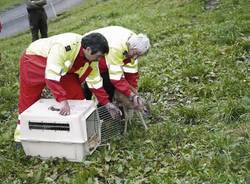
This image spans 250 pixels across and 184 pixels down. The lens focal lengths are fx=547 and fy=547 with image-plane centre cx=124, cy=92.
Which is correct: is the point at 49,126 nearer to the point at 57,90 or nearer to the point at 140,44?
the point at 57,90

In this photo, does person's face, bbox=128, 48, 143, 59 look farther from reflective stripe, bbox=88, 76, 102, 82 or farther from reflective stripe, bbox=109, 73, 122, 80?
reflective stripe, bbox=88, 76, 102, 82

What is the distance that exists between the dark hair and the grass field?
1.40 m

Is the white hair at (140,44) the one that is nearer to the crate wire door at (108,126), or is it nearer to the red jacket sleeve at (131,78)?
the red jacket sleeve at (131,78)

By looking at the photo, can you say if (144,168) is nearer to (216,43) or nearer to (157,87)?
(157,87)

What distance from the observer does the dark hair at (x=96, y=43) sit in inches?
265

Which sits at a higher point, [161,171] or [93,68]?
[93,68]

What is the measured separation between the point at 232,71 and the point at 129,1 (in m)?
13.7

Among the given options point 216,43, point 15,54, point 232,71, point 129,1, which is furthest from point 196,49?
point 129,1

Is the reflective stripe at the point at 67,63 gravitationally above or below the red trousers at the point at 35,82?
above

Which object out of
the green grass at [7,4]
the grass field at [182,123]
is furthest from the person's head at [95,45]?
the green grass at [7,4]

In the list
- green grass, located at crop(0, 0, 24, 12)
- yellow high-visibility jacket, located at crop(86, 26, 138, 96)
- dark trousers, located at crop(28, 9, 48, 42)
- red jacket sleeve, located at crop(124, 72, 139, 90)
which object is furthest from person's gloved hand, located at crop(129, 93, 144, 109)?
green grass, located at crop(0, 0, 24, 12)

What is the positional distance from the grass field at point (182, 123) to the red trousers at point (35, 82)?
0.77m

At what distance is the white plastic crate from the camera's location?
6.80 metres

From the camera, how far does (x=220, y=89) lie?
8.84 meters
